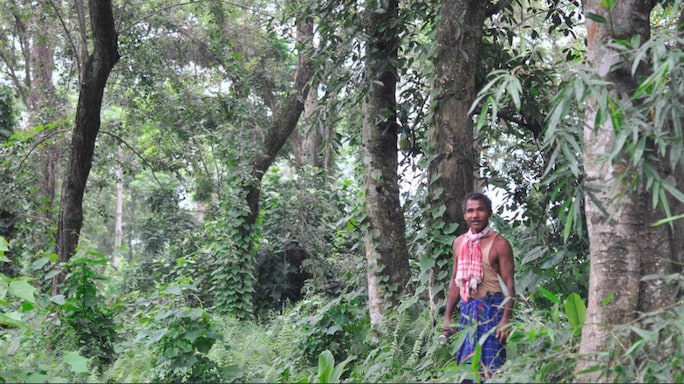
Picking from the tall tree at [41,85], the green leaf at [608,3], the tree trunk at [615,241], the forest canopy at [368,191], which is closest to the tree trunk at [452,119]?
the forest canopy at [368,191]

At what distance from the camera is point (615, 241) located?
4.57 meters

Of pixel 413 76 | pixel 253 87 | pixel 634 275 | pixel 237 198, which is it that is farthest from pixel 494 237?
pixel 253 87

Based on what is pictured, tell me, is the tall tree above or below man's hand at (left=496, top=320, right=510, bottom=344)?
above

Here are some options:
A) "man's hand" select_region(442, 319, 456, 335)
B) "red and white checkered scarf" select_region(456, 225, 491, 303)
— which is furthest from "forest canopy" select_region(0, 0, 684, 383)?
"red and white checkered scarf" select_region(456, 225, 491, 303)

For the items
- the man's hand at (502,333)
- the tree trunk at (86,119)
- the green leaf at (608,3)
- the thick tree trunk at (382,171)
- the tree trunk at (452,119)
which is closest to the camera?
the green leaf at (608,3)

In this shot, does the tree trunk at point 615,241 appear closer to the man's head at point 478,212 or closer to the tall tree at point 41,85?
the man's head at point 478,212

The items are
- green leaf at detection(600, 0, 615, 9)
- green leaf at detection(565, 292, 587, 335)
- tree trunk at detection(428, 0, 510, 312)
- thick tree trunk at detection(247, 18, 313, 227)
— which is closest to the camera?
green leaf at detection(600, 0, 615, 9)

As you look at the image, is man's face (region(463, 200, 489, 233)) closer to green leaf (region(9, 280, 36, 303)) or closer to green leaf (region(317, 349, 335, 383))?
green leaf (region(317, 349, 335, 383))

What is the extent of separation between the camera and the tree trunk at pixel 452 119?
6906 mm

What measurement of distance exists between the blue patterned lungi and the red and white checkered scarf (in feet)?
0.32

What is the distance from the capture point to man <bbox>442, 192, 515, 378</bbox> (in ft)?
16.7

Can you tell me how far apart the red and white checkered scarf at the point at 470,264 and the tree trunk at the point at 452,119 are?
137 cm

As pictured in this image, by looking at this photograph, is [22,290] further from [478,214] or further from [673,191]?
[673,191]

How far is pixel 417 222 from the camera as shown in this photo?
24.6 ft
